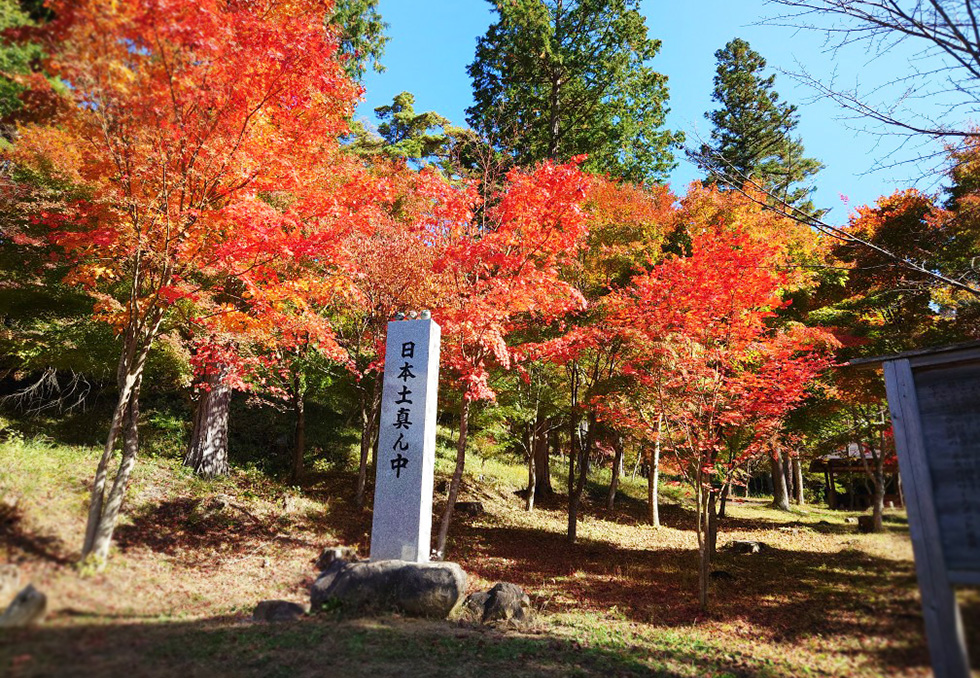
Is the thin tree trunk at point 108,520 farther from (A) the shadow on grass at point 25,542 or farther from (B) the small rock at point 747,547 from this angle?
(B) the small rock at point 747,547

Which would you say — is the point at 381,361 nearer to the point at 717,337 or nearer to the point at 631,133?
the point at 717,337

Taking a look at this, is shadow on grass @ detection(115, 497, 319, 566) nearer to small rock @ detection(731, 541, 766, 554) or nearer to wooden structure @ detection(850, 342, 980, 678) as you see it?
wooden structure @ detection(850, 342, 980, 678)

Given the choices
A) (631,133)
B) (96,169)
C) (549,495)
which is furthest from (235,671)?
(631,133)

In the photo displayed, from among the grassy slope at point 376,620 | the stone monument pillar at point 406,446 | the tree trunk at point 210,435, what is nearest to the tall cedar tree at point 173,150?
the grassy slope at point 376,620

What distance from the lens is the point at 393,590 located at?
6.51m

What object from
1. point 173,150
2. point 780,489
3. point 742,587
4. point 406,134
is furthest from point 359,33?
point 780,489

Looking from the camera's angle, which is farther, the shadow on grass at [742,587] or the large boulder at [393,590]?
the large boulder at [393,590]

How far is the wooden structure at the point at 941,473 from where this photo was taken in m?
3.78

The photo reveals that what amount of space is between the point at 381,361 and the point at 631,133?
42.1 ft

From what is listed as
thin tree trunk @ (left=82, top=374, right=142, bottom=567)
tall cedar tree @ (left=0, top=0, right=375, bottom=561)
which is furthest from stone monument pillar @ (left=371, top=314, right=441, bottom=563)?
thin tree trunk @ (left=82, top=374, right=142, bottom=567)

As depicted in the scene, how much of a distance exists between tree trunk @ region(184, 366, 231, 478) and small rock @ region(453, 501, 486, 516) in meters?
6.43

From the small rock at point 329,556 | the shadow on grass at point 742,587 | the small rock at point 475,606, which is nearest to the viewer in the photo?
the shadow on grass at point 742,587

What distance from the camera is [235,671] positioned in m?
4.29

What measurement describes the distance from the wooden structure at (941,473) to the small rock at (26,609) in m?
6.98
